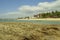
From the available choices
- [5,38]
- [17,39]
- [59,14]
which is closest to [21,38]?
[17,39]

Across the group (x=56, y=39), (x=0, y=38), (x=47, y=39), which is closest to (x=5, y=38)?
(x=0, y=38)

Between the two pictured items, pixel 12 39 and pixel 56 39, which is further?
pixel 56 39

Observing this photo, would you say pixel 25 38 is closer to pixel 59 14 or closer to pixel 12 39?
pixel 12 39

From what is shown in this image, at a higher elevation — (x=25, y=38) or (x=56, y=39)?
(x=25, y=38)

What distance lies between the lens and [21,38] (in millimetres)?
9484

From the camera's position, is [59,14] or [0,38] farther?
[59,14]

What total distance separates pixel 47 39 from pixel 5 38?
3.49 metres

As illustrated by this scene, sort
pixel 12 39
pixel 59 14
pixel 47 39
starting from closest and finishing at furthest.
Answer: pixel 12 39
pixel 47 39
pixel 59 14

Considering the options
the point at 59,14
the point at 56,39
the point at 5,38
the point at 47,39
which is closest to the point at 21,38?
the point at 5,38

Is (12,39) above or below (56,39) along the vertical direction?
above

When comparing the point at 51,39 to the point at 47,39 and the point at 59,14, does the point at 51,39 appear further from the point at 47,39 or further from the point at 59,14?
the point at 59,14

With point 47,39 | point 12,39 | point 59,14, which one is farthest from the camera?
point 59,14

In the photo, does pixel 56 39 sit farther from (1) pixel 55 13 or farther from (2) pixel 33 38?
(1) pixel 55 13

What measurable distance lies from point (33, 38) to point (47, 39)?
6.09ft
